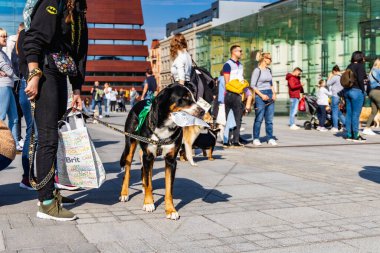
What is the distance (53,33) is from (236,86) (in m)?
6.42

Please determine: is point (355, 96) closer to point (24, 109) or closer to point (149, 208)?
point (24, 109)

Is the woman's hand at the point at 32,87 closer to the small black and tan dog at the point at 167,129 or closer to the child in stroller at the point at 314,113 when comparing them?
the small black and tan dog at the point at 167,129

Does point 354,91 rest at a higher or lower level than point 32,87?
lower

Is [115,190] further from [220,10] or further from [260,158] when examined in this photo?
[220,10]

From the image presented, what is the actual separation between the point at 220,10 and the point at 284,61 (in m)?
70.1

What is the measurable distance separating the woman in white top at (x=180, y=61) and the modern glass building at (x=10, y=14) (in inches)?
2012

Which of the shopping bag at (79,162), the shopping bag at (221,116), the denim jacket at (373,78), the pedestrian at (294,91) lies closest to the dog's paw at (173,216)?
the shopping bag at (79,162)

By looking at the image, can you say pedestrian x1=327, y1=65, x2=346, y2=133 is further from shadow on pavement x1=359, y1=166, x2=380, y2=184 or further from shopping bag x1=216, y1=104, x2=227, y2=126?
shadow on pavement x1=359, y1=166, x2=380, y2=184

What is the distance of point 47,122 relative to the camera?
4.50 metres

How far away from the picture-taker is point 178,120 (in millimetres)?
4422

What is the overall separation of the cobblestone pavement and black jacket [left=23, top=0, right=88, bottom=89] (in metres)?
1.46

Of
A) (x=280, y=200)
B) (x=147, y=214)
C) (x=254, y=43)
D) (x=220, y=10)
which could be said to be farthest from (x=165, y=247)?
(x=220, y=10)

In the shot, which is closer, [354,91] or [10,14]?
[354,91]

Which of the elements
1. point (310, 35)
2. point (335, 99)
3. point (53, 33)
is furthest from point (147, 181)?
point (310, 35)
